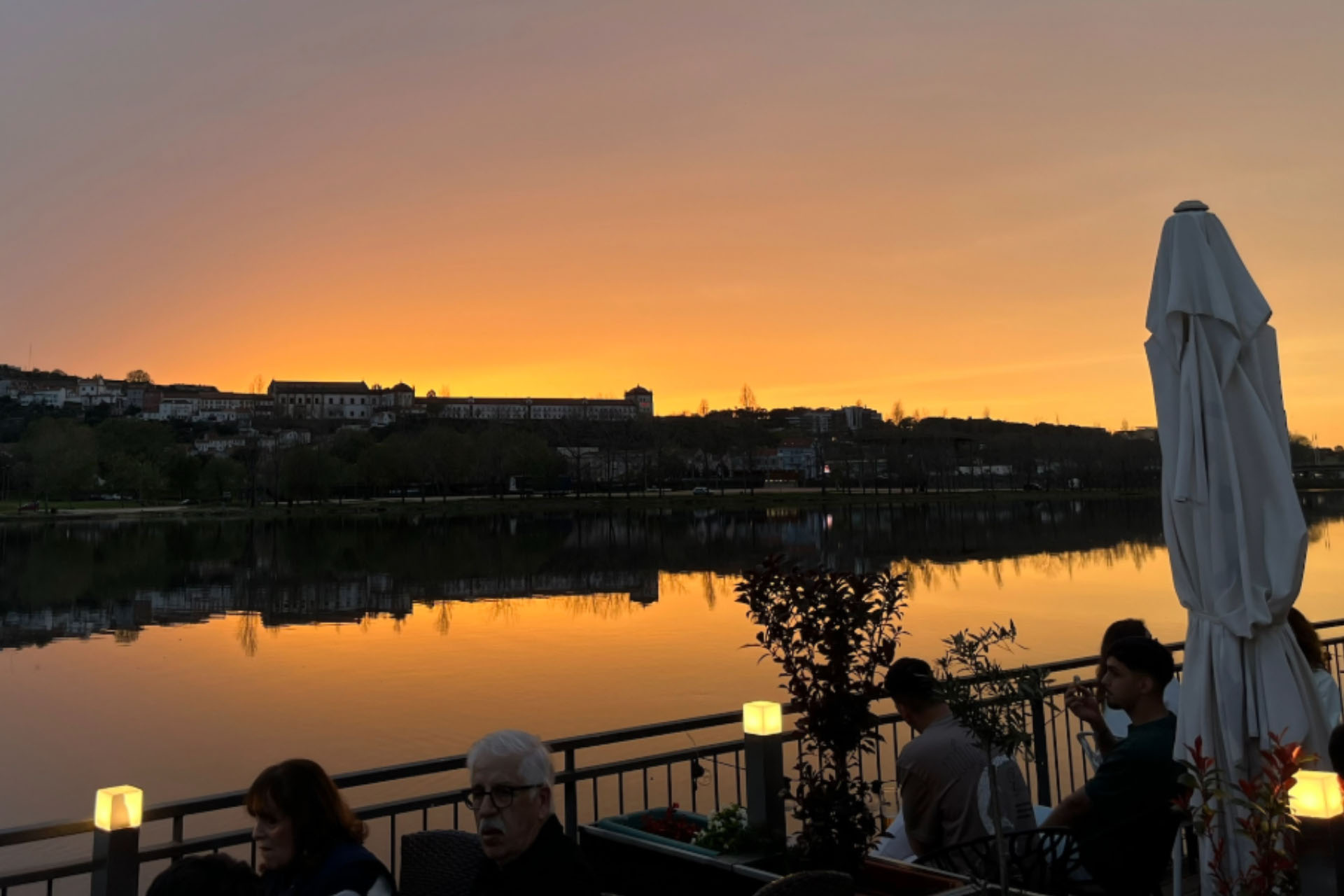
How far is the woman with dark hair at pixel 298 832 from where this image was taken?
3.09m

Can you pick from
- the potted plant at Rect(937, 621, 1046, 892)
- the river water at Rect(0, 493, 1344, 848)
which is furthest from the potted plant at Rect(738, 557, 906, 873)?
the river water at Rect(0, 493, 1344, 848)

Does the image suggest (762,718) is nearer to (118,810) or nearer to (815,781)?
(815,781)

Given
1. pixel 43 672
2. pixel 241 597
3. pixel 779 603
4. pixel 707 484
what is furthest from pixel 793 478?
pixel 779 603

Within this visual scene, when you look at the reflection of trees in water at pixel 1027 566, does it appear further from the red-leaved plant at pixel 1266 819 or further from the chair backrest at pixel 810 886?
the chair backrest at pixel 810 886

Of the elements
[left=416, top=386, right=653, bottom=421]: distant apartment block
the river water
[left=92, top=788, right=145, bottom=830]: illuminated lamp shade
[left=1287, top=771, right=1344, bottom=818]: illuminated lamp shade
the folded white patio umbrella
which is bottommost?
the river water

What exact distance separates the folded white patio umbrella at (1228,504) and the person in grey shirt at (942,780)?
2.53 feet

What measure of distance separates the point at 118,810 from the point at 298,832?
3.75 ft

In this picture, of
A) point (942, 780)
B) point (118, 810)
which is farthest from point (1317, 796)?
point (118, 810)

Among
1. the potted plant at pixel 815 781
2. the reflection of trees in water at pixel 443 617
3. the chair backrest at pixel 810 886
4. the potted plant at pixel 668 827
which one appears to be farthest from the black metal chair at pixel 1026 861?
the reflection of trees in water at pixel 443 617

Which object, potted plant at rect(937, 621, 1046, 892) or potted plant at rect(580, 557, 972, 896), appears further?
potted plant at rect(580, 557, 972, 896)

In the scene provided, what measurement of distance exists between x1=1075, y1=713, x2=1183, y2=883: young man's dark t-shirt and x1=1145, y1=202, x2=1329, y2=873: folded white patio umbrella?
157 mm

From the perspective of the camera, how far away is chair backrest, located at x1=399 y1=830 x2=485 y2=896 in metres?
3.24

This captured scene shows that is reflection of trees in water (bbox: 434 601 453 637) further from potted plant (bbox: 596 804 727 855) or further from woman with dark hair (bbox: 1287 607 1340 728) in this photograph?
woman with dark hair (bbox: 1287 607 1340 728)

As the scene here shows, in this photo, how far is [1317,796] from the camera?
3104 mm
